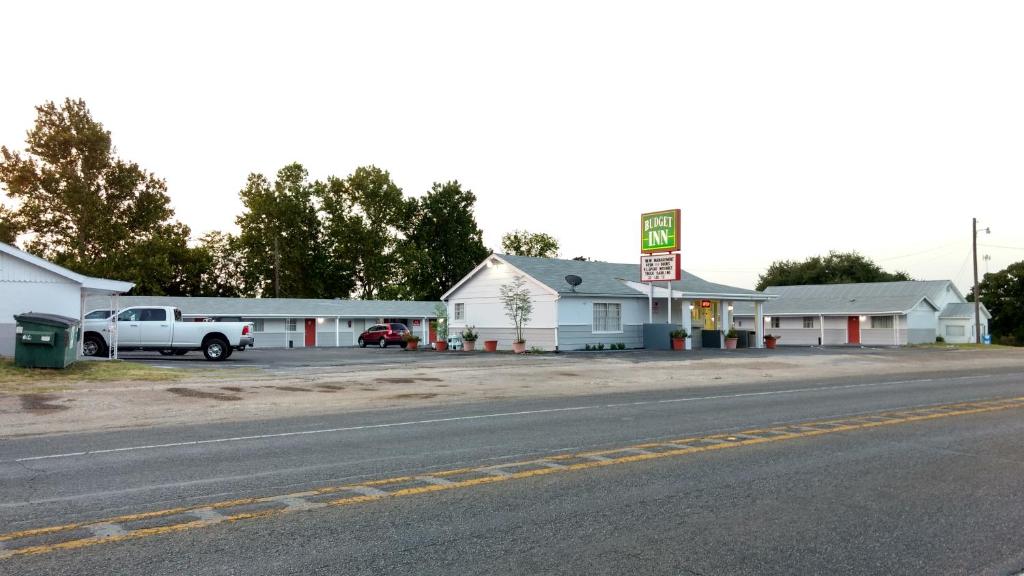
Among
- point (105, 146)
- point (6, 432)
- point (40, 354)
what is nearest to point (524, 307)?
point (40, 354)

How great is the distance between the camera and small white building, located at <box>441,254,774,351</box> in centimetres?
3675

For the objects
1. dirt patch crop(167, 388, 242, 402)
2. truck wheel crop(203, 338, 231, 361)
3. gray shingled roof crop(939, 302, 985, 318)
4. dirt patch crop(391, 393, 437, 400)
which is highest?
gray shingled roof crop(939, 302, 985, 318)

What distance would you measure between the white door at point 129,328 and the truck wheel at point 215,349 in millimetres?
2408

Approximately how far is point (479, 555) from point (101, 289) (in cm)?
2466

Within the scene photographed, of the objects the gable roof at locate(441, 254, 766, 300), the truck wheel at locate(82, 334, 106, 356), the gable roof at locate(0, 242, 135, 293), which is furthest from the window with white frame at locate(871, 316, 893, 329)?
the truck wheel at locate(82, 334, 106, 356)

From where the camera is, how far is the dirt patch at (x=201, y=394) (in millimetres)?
16763

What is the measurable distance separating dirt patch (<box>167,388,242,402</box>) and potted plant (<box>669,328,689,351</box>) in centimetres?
2527

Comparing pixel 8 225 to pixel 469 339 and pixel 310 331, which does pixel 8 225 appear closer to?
pixel 310 331

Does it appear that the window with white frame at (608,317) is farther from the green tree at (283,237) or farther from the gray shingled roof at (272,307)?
the green tree at (283,237)

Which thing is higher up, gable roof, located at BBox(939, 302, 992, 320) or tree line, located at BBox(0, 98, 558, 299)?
tree line, located at BBox(0, 98, 558, 299)

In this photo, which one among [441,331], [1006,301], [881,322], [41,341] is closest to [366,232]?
[441,331]

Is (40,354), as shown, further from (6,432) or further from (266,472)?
(266,472)

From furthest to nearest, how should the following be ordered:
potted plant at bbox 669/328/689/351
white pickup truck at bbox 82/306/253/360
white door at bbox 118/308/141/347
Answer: potted plant at bbox 669/328/689/351
white door at bbox 118/308/141/347
white pickup truck at bbox 82/306/253/360

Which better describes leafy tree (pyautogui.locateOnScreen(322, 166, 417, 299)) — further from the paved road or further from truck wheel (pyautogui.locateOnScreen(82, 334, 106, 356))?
the paved road
